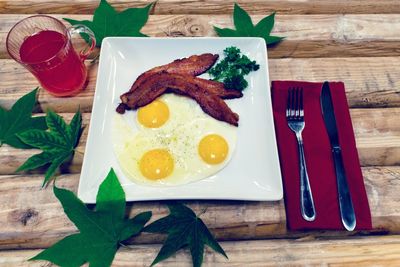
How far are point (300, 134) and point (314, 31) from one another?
17.7 inches

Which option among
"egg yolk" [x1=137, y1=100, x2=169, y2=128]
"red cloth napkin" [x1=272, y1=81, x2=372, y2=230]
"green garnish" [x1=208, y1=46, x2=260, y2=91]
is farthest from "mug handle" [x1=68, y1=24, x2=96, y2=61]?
"red cloth napkin" [x1=272, y1=81, x2=372, y2=230]

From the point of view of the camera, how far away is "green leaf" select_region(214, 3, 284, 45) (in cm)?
129

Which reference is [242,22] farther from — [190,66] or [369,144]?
[369,144]

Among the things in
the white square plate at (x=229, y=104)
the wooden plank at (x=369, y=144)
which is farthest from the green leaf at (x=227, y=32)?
the wooden plank at (x=369, y=144)

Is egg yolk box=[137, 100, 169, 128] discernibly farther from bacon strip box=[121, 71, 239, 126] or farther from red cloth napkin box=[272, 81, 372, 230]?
red cloth napkin box=[272, 81, 372, 230]

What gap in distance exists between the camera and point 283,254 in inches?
38.5

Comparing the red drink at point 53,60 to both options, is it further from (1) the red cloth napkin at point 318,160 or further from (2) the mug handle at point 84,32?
(1) the red cloth napkin at point 318,160

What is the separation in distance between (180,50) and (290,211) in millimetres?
626

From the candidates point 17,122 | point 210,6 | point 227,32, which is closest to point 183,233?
point 17,122

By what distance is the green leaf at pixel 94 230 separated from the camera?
904mm

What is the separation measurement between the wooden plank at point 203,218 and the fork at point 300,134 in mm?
66

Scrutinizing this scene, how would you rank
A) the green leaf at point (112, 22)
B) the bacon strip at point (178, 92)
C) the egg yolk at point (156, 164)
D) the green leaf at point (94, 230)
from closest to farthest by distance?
1. the green leaf at point (94, 230)
2. the egg yolk at point (156, 164)
3. the bacon strip at point (178, 92)
4. the green leaf at point (112, 22)

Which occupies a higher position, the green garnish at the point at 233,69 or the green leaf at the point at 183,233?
the green garnish at the point at 233,69

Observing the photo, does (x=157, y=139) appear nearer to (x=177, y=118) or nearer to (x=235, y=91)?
(x=177, y=118)
